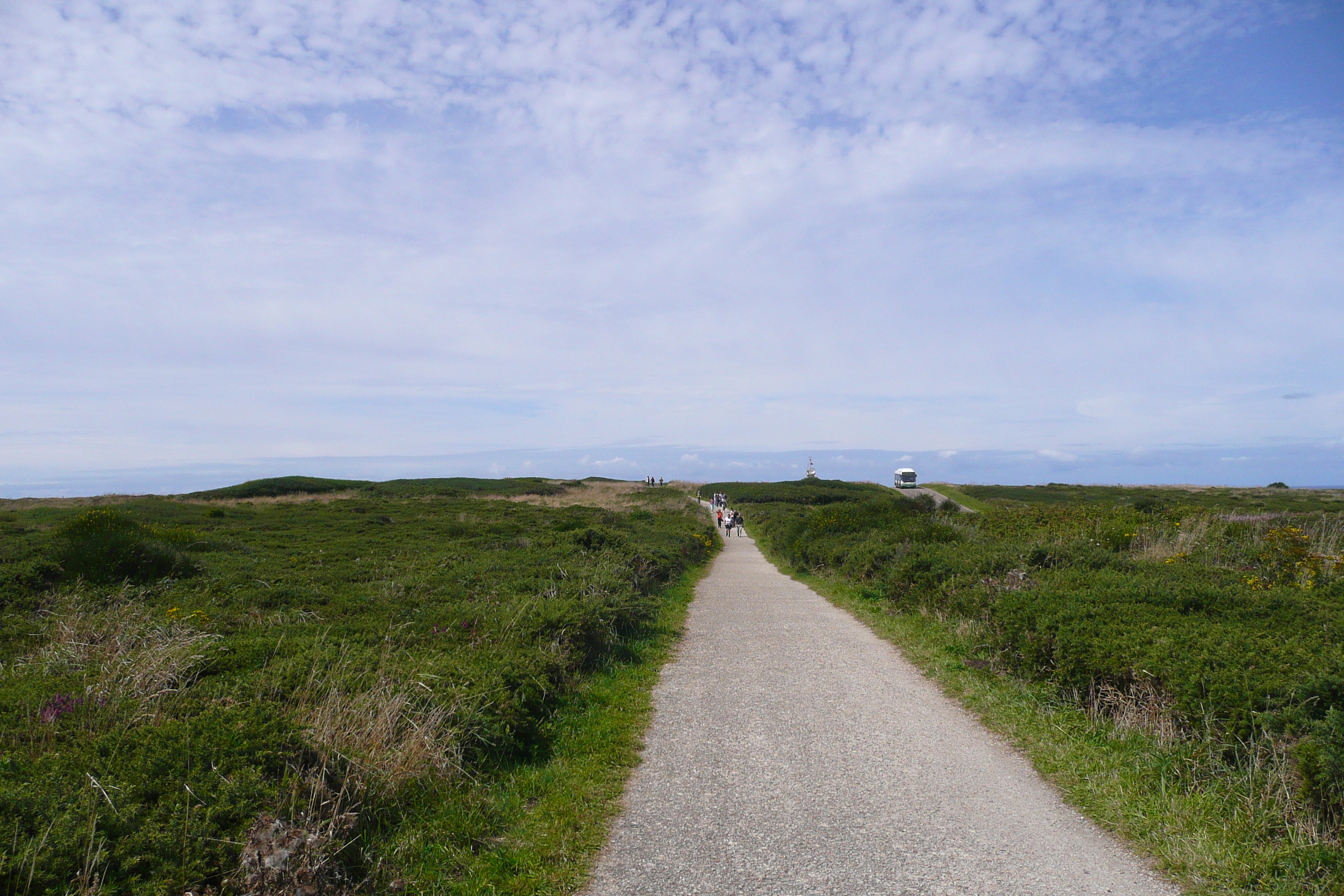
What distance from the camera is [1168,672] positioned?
575 centimetres

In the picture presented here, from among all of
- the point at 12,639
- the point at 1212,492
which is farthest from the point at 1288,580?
the point at 1212,492

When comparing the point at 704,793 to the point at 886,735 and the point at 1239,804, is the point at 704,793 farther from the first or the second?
the point at 1239,804

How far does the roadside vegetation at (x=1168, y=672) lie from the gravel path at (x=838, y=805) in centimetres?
41

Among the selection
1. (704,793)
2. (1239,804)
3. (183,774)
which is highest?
(183,774)

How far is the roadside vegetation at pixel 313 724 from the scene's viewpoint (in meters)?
3.54

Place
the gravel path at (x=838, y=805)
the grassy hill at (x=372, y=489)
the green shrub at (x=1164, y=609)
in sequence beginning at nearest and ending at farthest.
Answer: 1. the gravel path at (x=838, y=805)
2. the green shrub at (x=1164, y=609)
3. the grassy hill at (x=372, y=489)

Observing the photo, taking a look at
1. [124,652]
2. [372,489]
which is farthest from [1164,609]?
[372,489]

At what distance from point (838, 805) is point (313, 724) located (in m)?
3.69

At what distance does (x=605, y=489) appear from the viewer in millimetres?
76750

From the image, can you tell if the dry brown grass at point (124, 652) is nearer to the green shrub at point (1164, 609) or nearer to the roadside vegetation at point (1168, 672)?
the roadside vegetation at point (1168, 672)

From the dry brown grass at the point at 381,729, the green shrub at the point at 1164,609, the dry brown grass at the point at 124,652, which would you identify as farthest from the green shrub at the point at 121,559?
the green shrub at the point at 1164,609

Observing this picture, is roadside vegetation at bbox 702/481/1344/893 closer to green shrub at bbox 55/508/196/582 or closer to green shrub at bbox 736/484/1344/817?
green shrub at bbox 736/484/1344/817

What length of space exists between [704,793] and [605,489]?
236 feet

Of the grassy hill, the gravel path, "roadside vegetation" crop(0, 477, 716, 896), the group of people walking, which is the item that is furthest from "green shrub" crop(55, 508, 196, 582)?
the grassy hill
